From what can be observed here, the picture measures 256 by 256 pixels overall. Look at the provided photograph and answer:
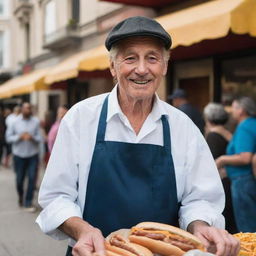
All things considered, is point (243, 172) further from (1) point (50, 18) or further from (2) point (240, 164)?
(1) point (50, 18)

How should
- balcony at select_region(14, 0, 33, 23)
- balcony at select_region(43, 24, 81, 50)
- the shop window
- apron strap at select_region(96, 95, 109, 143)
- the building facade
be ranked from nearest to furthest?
apron strap at select_region(96, 95, 109, 143) → the building facade → the shop window → balcony at select_region(43, 24, 81, 50) → balcony at select_region(14, 0, 33, 23)

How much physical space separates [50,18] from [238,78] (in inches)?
470

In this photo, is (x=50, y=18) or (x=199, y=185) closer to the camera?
(x=199, y=185)

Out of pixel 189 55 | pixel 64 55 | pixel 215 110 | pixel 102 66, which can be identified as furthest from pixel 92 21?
pixel 215 110

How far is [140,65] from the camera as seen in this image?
1.95 m

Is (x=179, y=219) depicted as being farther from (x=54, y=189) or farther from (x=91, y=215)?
(x=54, y=189)

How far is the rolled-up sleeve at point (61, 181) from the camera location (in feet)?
6.43

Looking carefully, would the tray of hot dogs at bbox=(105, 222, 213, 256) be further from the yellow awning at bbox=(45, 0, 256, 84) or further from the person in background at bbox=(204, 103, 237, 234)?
the person in background at bbox=(204, 103, 237, 234)

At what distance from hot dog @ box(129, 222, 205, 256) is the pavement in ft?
12.9

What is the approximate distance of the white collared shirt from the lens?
1984mm

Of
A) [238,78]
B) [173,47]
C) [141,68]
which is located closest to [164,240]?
[141,68]

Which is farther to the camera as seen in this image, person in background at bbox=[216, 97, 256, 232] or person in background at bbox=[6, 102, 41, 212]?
person in background at bbox=[6, 102, 41, 212]

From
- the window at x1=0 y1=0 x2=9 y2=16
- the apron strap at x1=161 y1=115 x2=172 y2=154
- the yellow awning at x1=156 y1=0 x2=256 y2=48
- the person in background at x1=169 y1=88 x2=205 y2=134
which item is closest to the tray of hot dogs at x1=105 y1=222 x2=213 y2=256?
the apron strap at x1=161 y1=115 x2=172 y2=154

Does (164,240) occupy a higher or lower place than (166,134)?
lower
